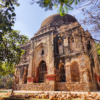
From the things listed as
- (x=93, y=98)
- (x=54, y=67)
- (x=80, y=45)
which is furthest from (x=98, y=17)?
(x=54, y=67)

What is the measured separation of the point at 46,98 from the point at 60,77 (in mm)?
6256

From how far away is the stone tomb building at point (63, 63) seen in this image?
356 inches

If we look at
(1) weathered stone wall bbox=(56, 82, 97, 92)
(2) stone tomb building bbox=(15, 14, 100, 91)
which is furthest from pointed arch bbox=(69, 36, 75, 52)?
(1) weathered stone wall bbox=(56, 82, 97, 92)

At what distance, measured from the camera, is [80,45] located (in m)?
10.0

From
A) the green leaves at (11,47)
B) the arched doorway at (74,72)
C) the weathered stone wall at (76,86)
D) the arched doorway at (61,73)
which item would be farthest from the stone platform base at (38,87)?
the green leaves at (11,47)

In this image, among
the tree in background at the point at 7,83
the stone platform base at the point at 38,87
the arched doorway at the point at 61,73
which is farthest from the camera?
the tree in background at the point at 7,83

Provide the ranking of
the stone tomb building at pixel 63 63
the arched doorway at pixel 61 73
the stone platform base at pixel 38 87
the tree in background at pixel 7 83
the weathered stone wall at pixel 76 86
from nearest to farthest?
the weathered stone wall at pixel 76 86
the stone tomb building at pixel 63 63
the stone platform base at pixel 38 87
the arched doorway at pixel 61 73
the tree in background at pixel 7 83

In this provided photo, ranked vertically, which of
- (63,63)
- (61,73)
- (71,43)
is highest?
(71,43)

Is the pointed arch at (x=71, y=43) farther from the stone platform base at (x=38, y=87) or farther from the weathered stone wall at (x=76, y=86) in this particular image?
the stone platform base at (x=38, y=87)

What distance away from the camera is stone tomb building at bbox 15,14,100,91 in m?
9.03

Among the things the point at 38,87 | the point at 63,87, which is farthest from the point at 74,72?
the point at 38,87

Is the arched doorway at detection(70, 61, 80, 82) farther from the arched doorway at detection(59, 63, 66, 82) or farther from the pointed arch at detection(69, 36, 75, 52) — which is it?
the pointed arch at detection(69, 36, 75, 52)

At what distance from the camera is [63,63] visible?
1057 cm

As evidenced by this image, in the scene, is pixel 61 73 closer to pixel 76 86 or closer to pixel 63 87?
pixel 63 87
